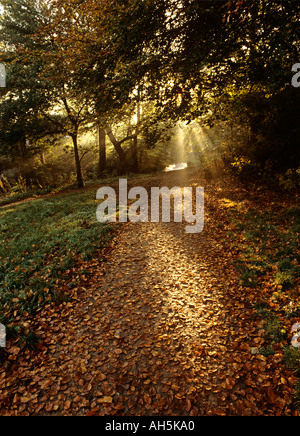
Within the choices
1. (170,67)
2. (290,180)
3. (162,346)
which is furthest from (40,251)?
(290,180)

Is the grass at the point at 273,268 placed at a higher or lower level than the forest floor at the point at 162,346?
higher

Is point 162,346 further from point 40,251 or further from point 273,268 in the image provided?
point 40,251

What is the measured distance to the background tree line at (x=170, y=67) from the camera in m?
6.72

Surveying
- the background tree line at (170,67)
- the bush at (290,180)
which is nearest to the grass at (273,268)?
the bush at (290,180)

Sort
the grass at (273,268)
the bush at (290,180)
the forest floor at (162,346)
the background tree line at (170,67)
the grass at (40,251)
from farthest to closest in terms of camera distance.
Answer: the bush at (290,180)
the background tree line at (170,67)
the grass at (40,251)
the grass at (273,268)
the forest floor at (162,346)

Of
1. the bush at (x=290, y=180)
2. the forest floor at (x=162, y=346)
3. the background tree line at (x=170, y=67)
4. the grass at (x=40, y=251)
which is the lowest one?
the forest floor at (x=162, y=346)

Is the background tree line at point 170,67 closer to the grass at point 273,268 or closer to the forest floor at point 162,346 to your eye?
the grass at point 273,268

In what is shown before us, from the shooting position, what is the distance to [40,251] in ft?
24.4

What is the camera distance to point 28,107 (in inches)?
500

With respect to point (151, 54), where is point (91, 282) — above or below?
below

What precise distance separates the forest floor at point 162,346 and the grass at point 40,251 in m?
0.47

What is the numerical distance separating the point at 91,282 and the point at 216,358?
3.50m
